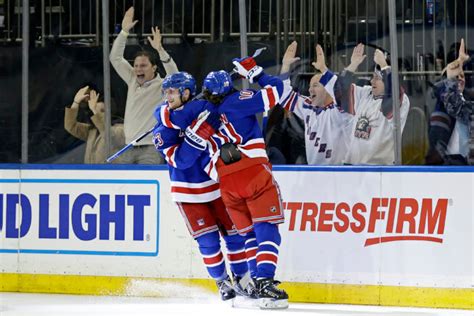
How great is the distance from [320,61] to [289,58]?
6.9 inches

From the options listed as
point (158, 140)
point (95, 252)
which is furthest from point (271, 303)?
point (95, 252)

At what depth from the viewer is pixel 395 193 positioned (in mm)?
6629

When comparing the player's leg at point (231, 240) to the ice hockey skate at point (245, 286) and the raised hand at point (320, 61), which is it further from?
the raised hand at point (320, 61)

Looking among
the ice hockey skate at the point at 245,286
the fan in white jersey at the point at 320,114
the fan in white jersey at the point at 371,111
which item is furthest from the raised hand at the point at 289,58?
the ice hockey skate at the point at 245,286

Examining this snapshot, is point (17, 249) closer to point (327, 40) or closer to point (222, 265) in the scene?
point (222, 265)

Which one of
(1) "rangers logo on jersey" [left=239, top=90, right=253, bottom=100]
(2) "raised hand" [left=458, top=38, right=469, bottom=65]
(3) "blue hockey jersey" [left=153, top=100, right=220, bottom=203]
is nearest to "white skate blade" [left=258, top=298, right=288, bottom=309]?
(3) "blue hockey jersey" [left=153, top=100, right=220, bottom=203]

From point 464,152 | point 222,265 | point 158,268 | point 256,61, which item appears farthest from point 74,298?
point 464,152

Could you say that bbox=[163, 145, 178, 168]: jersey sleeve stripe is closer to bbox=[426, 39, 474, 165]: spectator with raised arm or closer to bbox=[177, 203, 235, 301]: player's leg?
bbox=[177, 203, 235, 301]: player's leg

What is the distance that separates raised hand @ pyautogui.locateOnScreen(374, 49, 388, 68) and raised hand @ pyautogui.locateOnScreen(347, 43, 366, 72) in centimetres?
7

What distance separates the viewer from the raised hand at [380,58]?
22.3 feet

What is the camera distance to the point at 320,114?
22.8ft

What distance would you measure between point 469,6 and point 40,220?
266 cm

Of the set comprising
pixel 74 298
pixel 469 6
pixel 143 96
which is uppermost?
pixel 469 6

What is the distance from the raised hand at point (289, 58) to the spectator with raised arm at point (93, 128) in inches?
40.0
